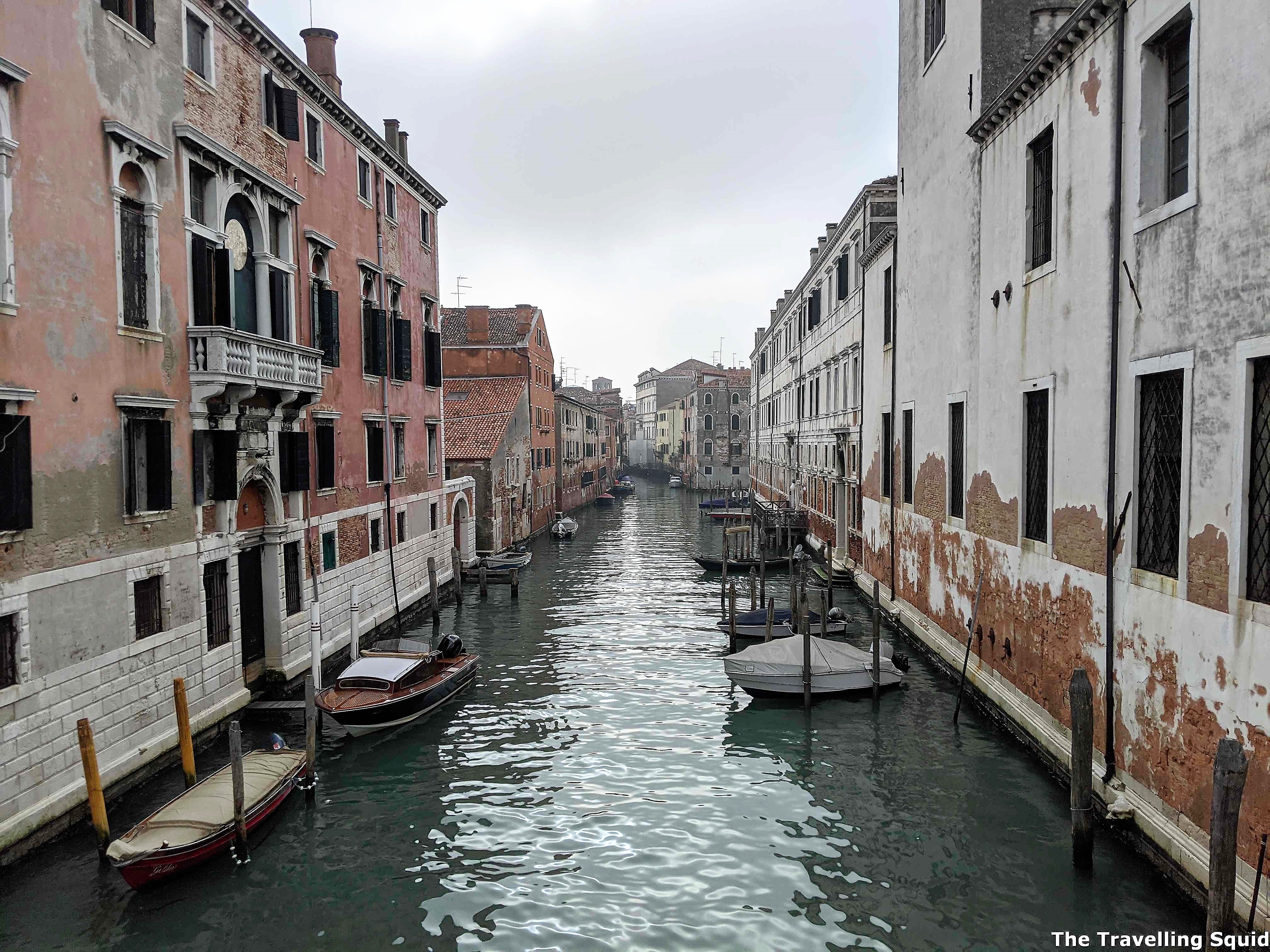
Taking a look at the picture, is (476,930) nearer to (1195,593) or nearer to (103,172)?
(1195,593)

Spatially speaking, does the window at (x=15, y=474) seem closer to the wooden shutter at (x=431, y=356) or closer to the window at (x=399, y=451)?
the window at (x=399, y=451)

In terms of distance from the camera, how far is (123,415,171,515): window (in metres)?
9.71

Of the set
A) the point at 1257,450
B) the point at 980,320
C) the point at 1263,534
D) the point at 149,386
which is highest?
the point at 980,320

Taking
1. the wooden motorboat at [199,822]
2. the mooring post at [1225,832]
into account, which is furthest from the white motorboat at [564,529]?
the mooring post at [1225,832]

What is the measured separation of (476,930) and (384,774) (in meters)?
4.02

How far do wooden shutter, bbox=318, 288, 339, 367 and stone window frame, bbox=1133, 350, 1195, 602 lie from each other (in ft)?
40.8

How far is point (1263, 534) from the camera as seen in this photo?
629cm

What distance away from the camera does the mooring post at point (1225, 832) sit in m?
5.62

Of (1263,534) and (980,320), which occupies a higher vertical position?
(980,320)

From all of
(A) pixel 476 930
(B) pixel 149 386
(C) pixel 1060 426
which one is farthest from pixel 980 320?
(B) pixel 149 386

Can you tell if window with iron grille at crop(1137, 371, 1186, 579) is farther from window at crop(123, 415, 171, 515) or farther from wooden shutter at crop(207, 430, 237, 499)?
wooden shutter at crop(207, 430, 237, 499)

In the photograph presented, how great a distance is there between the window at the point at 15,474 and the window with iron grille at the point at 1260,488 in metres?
10.8

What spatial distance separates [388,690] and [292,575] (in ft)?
10.7

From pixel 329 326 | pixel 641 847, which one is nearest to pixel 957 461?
pixel 641 847
